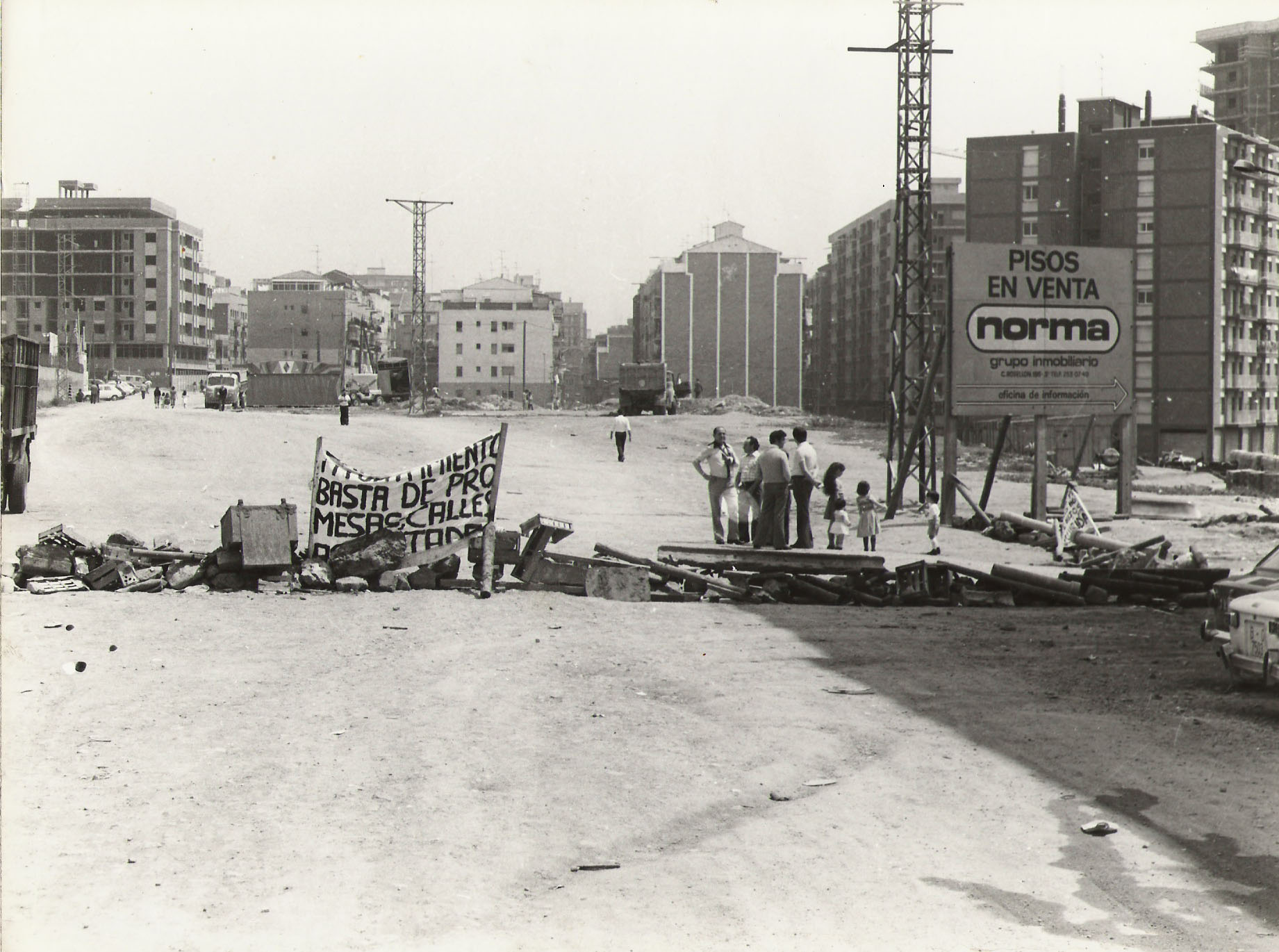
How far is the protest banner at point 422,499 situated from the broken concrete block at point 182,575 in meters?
1.28

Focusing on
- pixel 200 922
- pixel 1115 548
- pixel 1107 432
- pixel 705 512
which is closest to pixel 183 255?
pixel 1107 432

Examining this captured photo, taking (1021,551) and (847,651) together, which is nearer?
(847,651)

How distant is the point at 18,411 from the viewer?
66.8ft

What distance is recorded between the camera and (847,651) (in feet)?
38.7

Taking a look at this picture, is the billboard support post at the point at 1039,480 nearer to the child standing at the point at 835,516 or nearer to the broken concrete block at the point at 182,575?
the child standing at the point at 835,516

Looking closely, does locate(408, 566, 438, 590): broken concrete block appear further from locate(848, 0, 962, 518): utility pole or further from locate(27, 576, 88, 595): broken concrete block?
locate(848, 0, 962, 518): utility pole

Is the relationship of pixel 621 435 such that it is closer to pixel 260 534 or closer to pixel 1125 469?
pixel 1125 469

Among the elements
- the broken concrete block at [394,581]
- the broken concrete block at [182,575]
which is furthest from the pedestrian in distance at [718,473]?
the broken concrete block at [182,575]

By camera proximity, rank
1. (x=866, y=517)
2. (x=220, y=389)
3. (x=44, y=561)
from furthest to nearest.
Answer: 1. (x=220, y=389)
2. (x=866, y=517)
3. (x=44, y=561)

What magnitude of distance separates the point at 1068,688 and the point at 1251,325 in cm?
9124

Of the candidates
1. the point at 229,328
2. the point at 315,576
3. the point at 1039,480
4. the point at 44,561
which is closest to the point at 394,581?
the point at 315,576

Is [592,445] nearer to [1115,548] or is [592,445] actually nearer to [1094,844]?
[1115,548]

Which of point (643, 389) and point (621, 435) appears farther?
point (643, 389)

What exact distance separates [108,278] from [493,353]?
119ft
